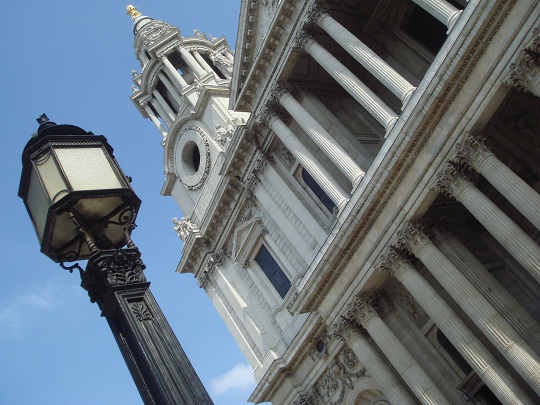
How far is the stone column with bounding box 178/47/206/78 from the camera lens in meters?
35.3

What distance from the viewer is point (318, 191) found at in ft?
79.3

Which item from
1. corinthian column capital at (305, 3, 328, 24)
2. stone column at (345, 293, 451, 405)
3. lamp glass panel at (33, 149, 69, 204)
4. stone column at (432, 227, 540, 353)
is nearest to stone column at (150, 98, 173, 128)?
corinthian column capital at (305, 3, 328, 24)

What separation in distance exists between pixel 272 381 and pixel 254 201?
7745 millimetres

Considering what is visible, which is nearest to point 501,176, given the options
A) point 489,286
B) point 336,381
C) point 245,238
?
point 489,286

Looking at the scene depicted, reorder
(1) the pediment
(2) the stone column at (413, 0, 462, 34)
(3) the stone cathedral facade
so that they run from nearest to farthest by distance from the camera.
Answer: (3) the stone cathedral facade < (2) the stone column at (413, 0, 462, 34) < (1) the pediment

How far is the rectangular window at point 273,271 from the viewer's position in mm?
25583

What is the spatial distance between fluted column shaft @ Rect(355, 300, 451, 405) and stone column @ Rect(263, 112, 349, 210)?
11.9 feet

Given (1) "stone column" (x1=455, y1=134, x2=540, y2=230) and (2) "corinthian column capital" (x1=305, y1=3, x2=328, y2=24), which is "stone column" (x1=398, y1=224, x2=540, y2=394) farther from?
(2) "corinthian column capital" (x1=305, y1=3, x2=328, y2=24)

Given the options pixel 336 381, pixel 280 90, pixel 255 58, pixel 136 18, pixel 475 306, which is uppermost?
pixel 136 18

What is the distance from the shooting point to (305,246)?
76.5ft

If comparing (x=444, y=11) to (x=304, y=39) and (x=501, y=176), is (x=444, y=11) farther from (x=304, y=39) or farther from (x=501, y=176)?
(x=304, y=39)

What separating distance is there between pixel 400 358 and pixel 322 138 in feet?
25.9

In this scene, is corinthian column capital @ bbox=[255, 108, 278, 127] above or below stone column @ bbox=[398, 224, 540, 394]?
above

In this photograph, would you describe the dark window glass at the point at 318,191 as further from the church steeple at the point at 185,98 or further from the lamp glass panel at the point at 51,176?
the lamp glass panel at the point at 51,176
